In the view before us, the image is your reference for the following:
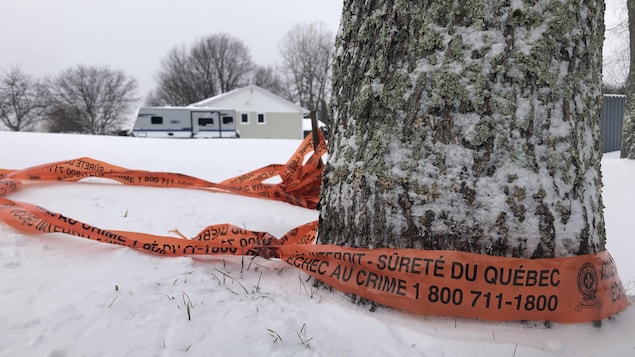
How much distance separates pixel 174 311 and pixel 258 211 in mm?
2080

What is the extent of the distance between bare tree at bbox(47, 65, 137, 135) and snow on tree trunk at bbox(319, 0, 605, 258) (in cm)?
5853

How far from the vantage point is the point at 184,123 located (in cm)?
3222

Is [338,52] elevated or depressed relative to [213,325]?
elevated

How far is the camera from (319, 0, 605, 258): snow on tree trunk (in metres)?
1.68

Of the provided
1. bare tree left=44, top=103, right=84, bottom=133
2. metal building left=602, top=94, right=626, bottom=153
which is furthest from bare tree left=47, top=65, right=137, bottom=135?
metal building left=602, top=94, right=626, bottom=153

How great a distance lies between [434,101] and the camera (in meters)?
1.76

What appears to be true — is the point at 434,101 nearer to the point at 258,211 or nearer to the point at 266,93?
the point at 258,211

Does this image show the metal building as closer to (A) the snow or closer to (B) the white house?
(A) the snow

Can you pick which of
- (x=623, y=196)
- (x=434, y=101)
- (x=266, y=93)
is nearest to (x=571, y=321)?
(x=434, y=101)

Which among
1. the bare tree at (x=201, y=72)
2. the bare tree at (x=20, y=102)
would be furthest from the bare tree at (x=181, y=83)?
the bare tree at (x=20, y=102)

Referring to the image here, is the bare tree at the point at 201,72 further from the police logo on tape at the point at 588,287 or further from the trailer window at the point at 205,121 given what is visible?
the police logo on tape at the point at 588,287

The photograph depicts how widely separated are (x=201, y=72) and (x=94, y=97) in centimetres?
1415

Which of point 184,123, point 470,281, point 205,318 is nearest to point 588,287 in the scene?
point 470,281

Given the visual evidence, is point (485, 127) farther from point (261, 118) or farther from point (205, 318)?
point (261, 118)
